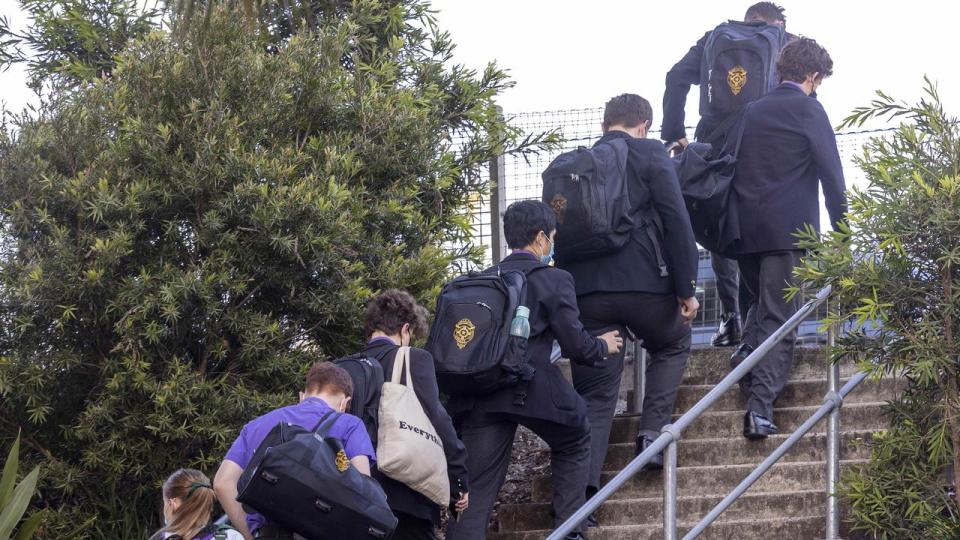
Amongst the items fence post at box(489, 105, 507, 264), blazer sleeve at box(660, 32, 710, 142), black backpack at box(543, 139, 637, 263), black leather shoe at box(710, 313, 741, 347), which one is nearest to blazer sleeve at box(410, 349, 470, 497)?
black backpack at box(543, 139, 637, 263)

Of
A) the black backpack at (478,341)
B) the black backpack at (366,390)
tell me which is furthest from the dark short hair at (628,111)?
the black backpack at (366,390)

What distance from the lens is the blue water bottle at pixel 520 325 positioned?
6.64 metres

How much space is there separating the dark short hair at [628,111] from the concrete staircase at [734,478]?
5.64 ft

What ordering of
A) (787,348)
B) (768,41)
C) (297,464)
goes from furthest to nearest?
(768,41), (787,348), (297,464)

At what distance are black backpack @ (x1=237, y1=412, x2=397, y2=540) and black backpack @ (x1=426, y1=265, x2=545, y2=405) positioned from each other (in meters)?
1.22

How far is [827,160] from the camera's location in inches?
311

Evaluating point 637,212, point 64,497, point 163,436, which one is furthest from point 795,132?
point 64,497

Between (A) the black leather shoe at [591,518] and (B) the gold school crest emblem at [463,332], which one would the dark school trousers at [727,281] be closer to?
(A) the black leather shoe at [591,518]

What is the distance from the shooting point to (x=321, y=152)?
7961 mm

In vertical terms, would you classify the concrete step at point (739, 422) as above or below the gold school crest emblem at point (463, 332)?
below

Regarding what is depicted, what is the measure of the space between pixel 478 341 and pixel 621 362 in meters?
1.24

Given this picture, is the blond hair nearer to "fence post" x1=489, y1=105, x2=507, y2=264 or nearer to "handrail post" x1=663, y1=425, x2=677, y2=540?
"handrail post" x1=663, y1=425, x2=677, y2=540

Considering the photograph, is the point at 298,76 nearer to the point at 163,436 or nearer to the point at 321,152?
the point at 321,152

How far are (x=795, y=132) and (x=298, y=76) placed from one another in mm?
2802
